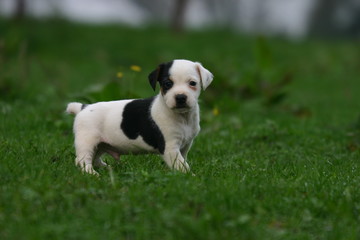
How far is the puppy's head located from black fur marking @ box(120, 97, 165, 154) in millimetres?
268

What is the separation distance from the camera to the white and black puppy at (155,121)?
211 inches

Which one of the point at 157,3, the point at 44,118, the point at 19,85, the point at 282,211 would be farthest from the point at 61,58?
the point at 157,3

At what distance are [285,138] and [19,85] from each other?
515 centimetres

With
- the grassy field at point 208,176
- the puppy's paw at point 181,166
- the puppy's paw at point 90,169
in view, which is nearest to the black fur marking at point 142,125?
the puppy's paw at point 181,166

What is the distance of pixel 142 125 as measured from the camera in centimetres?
555

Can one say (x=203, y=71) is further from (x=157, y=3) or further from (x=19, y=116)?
(x=157, y=3)

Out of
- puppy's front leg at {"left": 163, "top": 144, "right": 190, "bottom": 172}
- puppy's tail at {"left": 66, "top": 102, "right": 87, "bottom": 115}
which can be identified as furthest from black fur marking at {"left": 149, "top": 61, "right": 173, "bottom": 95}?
puppy's tail at {"left": 66, "top": 102, "right": 87, "bottom": 115}

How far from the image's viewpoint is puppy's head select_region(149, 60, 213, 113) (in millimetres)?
5246

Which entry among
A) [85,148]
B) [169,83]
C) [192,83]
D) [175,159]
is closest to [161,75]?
[169,83]

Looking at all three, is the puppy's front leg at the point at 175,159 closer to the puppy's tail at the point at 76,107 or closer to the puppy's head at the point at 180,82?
the puppy's head at the point at 180,82

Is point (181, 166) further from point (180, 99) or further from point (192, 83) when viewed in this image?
point (192, 83)

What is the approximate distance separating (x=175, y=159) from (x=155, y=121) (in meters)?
0.41

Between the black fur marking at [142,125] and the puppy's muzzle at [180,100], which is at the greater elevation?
the puppy's muzzle at [180,100]

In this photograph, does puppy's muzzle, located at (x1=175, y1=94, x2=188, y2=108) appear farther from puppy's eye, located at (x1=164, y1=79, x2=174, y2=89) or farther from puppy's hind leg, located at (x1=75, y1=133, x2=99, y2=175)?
puppy's hind leg, located at (x1=75, y1=133, x2=99, y2=175)
